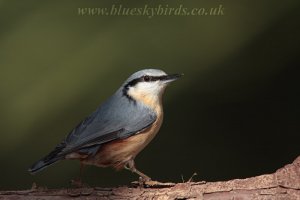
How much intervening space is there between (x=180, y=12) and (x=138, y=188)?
1256mm

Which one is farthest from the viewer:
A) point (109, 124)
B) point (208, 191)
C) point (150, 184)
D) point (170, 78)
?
point (170, 78)

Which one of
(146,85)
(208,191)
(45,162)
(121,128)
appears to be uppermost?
(146,85)

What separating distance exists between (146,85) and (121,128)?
318 mm

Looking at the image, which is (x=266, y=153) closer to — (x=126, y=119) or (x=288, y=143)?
(x=288, y=143)

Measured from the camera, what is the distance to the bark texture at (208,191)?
141 inches

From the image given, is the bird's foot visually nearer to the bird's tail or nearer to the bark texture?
the bark texture

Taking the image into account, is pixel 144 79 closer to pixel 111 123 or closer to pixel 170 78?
pixel 170 78

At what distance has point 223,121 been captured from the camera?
15.7ft

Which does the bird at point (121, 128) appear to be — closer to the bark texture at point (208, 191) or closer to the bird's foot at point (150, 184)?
the bird's foot at point (150, 184)

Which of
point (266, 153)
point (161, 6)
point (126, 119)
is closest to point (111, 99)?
point (126, 119)

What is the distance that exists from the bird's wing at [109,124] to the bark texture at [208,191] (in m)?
0.35

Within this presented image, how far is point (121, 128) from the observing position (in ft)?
Result: 13.8

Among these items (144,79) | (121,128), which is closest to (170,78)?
(144,79)

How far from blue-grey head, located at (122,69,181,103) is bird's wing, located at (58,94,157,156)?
0.28 ft
